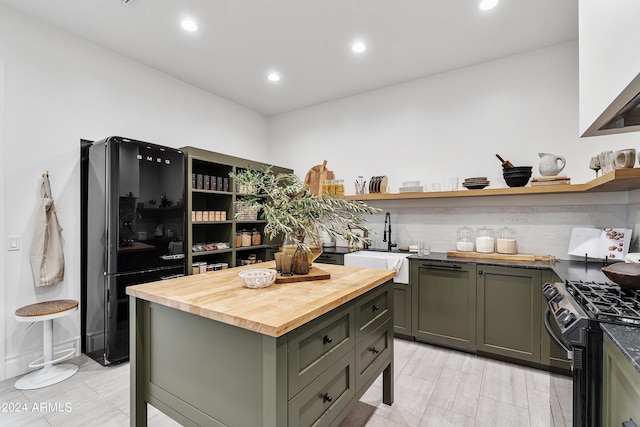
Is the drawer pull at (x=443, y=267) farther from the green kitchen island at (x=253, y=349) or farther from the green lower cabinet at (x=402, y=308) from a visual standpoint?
the green kitchen island at (x=253, y=349)

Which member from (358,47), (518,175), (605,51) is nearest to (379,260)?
(518,175)

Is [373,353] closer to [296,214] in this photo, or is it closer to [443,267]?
[296,214]

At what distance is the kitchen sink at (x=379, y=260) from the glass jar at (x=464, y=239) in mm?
541

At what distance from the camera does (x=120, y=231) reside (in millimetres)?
2625

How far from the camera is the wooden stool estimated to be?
233cm

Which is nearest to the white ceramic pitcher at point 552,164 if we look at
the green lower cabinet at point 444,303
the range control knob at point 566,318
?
the green lower cabinet at point 444,303

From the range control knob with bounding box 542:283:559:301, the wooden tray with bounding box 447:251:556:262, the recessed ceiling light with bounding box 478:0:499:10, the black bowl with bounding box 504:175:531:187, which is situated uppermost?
the recessed ceiling light with bounding box 478:0:499:10

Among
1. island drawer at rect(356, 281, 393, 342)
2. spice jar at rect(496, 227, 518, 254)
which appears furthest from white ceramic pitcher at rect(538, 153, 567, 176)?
island drawer at rect(356, 281, 393, 342)

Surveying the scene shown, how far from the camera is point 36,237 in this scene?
8.38 feet

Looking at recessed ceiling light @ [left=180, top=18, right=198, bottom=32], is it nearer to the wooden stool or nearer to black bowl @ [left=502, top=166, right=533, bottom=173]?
the wooden stool

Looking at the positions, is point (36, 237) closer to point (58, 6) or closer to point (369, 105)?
point (58, 6)

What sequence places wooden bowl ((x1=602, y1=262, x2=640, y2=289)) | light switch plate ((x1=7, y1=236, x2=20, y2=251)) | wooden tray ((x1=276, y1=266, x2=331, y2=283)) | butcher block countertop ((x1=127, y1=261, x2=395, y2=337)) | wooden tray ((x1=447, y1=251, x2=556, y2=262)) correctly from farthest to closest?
wooden tray ((x1=447, y1=251, x2=556, y2=262))
light switch plate ((x1=7, y1=236, x2=20, y2=251))
wooden tray ((x1=276, y1=266, x2=331, y2=283))
wooden bowl ((x1=602, y1=262, x2=640, y2=289))
butcher block countertop ((x1=127, y1=261, x2=395, y2=337))

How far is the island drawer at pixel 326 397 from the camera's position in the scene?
121 centimetres

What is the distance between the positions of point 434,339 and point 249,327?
2.48 m
